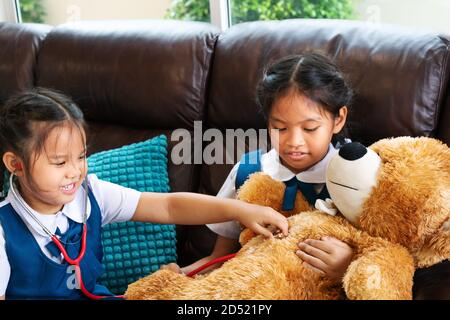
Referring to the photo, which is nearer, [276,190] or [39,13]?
[276,190]

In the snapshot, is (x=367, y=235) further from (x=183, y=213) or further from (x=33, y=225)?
(x=33, y=225)

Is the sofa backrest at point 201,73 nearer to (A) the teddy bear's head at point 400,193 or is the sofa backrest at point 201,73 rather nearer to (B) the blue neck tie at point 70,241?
(A) the teddy bear's head at point 400,193

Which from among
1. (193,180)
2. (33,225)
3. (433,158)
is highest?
(433,158)

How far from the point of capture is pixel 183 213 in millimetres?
1580

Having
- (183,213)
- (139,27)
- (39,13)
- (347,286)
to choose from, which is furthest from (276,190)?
(39,13)

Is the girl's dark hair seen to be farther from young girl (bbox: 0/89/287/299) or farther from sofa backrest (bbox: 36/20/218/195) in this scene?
sofa backrest (bbox: 36/20/218/195)

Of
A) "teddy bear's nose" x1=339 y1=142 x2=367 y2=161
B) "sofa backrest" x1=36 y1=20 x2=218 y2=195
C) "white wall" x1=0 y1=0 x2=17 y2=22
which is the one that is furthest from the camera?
"white wall" x1=0 y1=0 x2=17 y2=22

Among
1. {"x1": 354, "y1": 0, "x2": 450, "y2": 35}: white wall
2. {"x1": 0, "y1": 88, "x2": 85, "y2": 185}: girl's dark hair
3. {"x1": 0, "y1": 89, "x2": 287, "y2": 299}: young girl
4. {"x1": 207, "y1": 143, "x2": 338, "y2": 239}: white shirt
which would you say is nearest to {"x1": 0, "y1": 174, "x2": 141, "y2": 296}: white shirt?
{"x1": 0, "y1": 89, "x2": 287, "y2": 299}: young girl

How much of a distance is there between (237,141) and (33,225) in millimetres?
680

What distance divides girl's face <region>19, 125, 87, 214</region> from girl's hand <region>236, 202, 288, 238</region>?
38cm

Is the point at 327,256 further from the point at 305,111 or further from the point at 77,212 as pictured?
the point at 77,212

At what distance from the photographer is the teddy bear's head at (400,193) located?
Answer: 48.0 inches

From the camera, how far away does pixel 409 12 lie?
7.13 ft

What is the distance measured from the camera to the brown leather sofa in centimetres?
162
